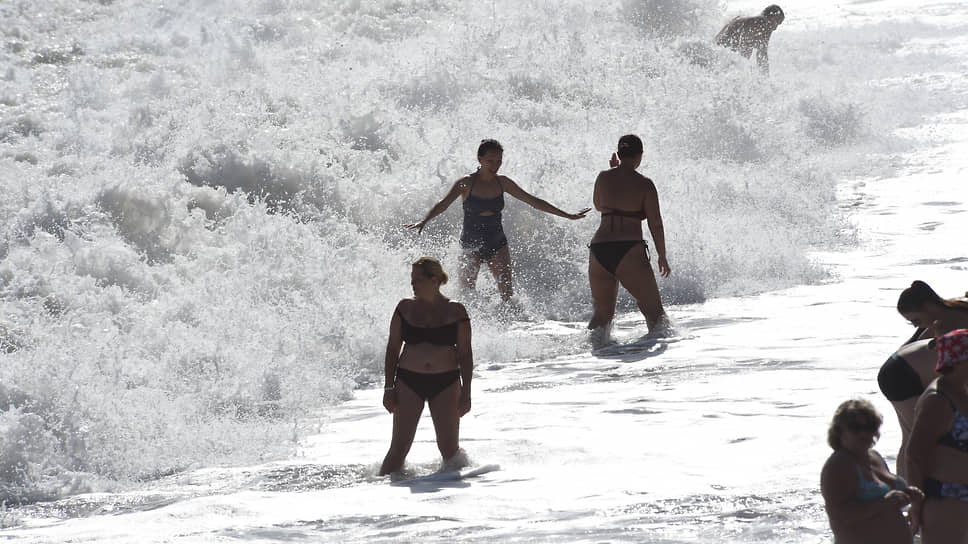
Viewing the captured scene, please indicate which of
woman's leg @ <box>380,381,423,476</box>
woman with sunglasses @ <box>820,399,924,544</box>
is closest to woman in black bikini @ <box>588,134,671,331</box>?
woman's leg @ <box>380,381,423,476</box>

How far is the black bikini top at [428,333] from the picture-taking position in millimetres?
5457

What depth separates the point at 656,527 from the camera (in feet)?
15.4

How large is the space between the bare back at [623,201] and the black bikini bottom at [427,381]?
2.97 meters

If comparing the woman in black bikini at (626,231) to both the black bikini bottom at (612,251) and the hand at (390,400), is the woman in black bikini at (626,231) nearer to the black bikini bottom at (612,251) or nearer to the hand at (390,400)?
the black bikini bottom at (612,251)

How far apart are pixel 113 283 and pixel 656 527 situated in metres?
6.63

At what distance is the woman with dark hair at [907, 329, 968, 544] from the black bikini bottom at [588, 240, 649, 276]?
15.6ft

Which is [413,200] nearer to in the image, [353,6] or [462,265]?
[462,265]

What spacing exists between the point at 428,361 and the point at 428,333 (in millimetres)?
141

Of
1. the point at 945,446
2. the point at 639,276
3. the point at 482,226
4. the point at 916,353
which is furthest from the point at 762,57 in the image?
the point at 945,446

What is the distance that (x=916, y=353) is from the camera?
3982 mm

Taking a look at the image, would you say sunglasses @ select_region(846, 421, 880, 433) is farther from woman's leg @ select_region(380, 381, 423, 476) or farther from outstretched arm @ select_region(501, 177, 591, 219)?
outstretched arm @ select_region(501, 177, 591, 219)

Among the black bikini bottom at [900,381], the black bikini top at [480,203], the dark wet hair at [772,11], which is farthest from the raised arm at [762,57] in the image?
the black bikini bottom at [900,381]

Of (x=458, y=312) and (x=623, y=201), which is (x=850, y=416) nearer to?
(x=458, y=312)

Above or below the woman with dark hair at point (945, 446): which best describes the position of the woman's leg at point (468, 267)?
above
